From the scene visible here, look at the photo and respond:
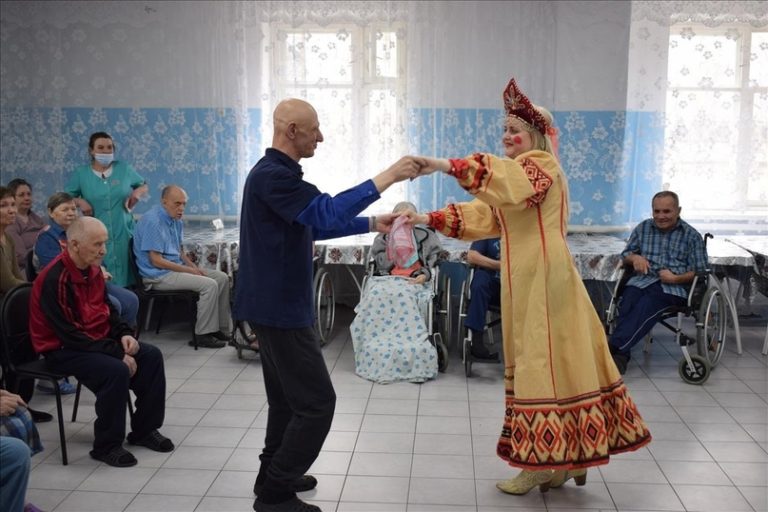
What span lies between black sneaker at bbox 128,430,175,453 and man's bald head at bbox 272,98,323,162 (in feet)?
4.94

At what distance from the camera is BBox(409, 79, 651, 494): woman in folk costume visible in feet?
9.36

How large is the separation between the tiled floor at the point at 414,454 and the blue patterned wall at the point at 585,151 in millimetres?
1590

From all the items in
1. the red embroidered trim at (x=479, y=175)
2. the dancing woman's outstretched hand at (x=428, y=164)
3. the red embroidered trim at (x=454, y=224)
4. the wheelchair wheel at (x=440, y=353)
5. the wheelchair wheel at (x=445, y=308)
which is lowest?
the wheelchair wheel at (x=440, y=353)

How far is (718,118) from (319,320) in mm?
3166

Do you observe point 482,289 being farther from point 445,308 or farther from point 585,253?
point 585,253

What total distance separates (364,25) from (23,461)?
14.0 feet

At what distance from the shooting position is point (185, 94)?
6.20m

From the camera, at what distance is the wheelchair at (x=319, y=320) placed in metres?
4.90

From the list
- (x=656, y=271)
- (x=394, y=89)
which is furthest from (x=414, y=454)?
(x=394, y=89)

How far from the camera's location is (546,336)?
2877 millimetres

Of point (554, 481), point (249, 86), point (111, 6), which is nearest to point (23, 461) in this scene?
point (554, 481)

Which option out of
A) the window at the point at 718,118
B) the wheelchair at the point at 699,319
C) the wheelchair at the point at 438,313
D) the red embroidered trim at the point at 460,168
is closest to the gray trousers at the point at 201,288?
the wheelchair at the point at 438,313

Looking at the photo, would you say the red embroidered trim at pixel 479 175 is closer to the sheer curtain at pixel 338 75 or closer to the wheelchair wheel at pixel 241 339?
the wheelchair wheel at pixel 241 339

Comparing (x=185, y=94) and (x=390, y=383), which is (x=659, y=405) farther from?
(x=185, y=94)
